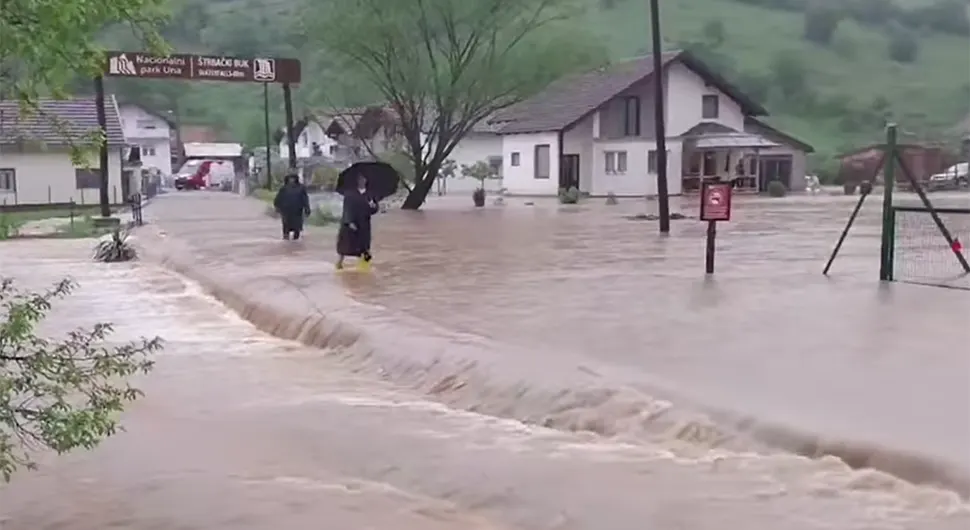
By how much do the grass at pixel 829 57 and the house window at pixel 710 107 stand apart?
19.7 meters

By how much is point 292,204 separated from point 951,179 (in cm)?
4132

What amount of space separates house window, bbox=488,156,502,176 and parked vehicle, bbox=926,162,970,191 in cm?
2012

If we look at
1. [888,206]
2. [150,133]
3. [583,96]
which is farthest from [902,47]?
[888,206]

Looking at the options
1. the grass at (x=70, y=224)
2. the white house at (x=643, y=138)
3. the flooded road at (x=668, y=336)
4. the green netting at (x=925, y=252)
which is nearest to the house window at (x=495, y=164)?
the white house at (x=643, y=138)

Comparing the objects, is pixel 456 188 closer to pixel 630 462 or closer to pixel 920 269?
pixel 920 269

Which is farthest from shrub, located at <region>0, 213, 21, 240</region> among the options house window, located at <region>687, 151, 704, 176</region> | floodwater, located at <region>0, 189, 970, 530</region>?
house window, located at <region>687, 151, 704, 176</region>

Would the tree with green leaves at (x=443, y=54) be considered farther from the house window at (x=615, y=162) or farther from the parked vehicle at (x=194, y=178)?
the parked vehicle at (x=194, y=178)

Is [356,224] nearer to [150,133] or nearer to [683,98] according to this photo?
[683,98]

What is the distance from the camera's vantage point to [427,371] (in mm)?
11352

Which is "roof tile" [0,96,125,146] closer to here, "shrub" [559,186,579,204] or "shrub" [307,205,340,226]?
"shrub" [307,205,340,226]

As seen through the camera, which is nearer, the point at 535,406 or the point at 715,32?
the point at 535,406

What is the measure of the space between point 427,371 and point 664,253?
10.7 metres

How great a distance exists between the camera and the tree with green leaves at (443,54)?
132ft

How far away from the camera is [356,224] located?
1841 cm
